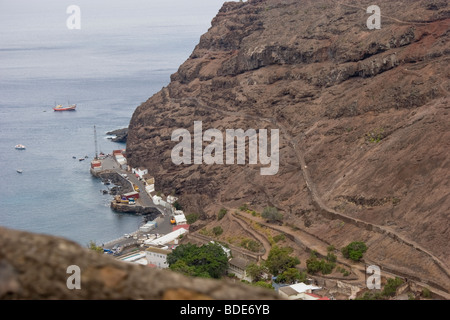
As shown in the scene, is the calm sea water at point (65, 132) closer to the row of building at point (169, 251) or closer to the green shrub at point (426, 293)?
the row of building at point (169, 251)

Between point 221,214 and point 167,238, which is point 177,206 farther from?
point 221,214

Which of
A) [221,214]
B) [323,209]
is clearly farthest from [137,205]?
[323,209]

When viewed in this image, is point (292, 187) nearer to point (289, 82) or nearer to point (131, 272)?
point (289, 82)

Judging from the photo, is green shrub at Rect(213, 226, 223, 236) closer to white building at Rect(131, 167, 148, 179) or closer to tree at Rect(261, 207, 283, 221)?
tree at Rect(261, 207, 283, 221)

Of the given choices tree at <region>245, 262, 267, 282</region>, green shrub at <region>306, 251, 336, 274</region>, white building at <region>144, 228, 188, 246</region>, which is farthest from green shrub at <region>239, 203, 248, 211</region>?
green shrub at <region>306, 251, 336, 274</region>

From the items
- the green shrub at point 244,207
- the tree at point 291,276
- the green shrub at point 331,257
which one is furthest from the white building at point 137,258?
the green shrub at point 331,257

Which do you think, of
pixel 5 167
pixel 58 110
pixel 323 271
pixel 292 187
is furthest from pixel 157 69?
pixel 323 271

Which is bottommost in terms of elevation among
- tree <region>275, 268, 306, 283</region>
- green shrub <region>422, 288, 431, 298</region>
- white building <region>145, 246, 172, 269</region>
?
white building <region>145, 246, 172, 269</region>
